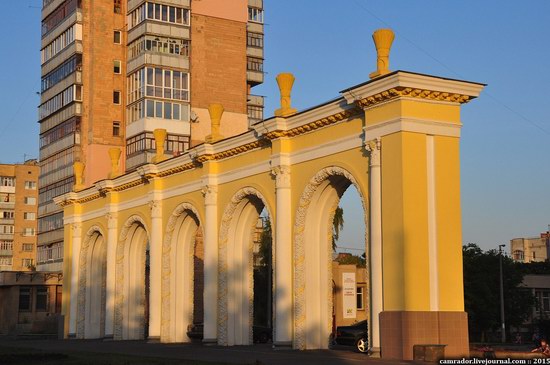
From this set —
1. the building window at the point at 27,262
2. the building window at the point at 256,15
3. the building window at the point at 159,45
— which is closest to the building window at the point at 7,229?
the building window at the point at 27,262

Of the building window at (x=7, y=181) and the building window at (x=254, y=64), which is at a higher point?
the building window at (x=254, y=64)

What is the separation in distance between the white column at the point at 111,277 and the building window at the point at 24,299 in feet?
83.0

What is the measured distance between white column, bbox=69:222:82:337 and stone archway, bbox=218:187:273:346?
15377 mm

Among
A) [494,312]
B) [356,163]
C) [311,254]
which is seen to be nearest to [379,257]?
[356,163]

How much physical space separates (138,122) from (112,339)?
2364cm

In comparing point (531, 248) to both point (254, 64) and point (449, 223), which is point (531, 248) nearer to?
point (254, 64)

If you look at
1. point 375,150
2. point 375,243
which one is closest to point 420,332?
point 375,243

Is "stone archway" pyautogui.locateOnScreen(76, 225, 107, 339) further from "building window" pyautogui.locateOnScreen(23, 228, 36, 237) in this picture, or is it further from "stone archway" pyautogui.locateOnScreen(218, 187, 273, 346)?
"building window" pyautogui.locateOnScreen(23, 228, 36, 237)

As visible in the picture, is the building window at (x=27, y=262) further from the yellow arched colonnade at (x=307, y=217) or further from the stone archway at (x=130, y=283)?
the stone archway at (x=130, y=283)

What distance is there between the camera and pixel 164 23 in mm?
65312

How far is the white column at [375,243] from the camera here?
26547 mm

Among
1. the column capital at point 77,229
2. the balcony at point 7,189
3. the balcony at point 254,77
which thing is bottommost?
the column capital at point 77,229

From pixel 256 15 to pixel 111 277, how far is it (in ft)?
116

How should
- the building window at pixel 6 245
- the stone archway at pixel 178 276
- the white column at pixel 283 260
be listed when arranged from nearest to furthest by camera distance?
the white column at pixel 283 260 < the stone archway at pixel 178 276 < the building window at pixel 6 245
